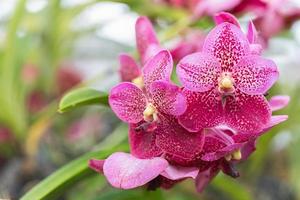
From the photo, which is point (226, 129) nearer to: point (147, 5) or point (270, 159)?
point (147, 5)

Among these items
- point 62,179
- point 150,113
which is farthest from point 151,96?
point 62,179

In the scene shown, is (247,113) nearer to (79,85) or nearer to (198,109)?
(198,109)

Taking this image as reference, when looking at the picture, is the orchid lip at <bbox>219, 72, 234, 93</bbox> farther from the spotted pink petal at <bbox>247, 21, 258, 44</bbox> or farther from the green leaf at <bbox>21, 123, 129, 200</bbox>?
the green leaf at <bbox>21, 123, 129, 200</bbox>

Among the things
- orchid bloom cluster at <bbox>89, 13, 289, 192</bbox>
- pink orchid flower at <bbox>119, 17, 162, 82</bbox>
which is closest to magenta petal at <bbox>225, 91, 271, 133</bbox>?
orchid bloom cluster at <bbox>89, 13, 289, 192</bbox>

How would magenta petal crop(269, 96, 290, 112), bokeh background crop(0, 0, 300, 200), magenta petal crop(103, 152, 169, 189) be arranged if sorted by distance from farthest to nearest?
bokeh background crop(0, 0, 300, 200) < magenta petal crop(269, 96, 290, 112) < magenta petal crop(103, 152, 169, 189)

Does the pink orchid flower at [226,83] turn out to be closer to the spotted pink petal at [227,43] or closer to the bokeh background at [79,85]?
the spotted pink petal at [227,43]

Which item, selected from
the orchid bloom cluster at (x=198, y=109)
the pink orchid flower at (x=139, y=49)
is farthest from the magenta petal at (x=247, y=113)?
the pink orchid flower at (x=139, y=49)
